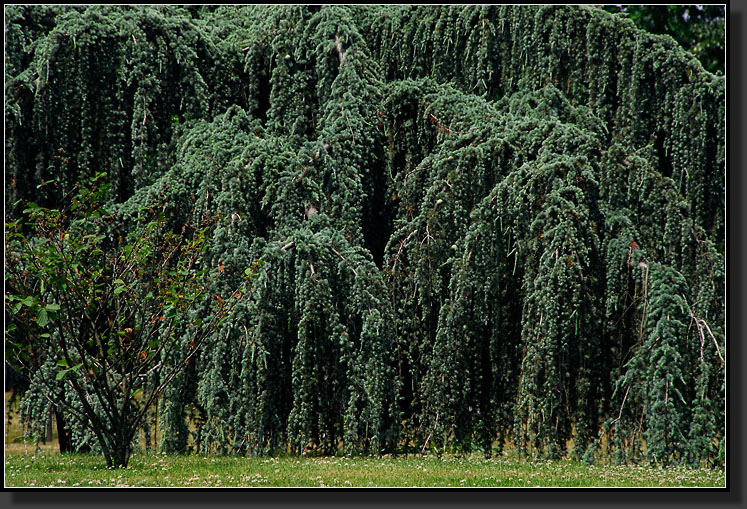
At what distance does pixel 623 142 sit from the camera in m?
6.48

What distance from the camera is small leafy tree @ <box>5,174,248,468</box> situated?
4.96m

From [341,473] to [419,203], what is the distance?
2.28 m

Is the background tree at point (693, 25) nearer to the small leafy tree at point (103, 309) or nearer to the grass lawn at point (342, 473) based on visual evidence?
the grass lawn at point (342, 473)

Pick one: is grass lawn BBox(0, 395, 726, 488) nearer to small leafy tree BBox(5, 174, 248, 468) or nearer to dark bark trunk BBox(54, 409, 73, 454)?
small leafy tree BBox(5, 174, 248, 468)

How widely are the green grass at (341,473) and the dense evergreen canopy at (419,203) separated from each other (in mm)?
137

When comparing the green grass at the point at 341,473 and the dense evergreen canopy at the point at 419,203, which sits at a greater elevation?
the dense evergreen canopy at the point at 419,203

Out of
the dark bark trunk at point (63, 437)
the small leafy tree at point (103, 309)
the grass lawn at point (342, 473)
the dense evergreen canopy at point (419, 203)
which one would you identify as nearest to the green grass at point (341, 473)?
the grass lawn at point (342, 473)

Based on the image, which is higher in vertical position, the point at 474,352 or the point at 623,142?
the point at 623,142

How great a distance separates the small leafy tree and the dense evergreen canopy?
9.0 inches

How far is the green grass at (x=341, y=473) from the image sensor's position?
461 cm

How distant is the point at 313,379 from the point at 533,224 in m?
1.77

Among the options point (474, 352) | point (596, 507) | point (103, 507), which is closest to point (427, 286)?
point (474, 352)

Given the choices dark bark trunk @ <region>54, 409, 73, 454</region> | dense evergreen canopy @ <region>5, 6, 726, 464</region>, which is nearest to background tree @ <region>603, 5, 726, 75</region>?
dense evergreen canopy @ <region>5, 6, 726, 464</region>

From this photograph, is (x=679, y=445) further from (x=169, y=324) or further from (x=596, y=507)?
(x=169, y=324)
